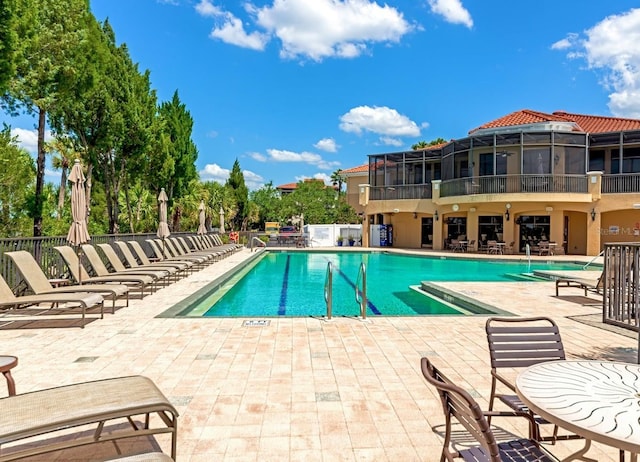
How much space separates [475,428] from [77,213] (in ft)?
28.3

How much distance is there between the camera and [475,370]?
4.52m

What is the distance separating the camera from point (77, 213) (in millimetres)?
8297

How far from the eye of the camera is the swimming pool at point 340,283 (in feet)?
30.9

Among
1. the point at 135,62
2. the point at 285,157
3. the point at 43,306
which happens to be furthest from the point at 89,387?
the point at 285,157

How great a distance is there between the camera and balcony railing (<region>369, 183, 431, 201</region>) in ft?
87.5

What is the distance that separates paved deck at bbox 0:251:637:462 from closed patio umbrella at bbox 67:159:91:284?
5.71ft

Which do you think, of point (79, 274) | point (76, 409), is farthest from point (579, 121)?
point (76, 409)

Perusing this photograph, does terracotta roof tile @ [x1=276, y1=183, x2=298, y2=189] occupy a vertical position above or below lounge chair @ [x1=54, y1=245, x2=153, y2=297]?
above

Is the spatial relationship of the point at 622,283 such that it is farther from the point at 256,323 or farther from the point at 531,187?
the point at 531,187

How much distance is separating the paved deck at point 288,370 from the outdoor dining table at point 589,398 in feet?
1.75

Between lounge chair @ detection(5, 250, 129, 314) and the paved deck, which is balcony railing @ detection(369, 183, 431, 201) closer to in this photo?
the paved deck

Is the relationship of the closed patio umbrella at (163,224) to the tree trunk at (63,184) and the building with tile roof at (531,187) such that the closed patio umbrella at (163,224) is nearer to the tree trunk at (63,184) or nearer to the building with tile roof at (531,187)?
the tree trunk at (63,184)

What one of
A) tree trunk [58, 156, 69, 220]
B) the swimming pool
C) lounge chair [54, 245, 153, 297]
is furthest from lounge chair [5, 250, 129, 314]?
tree trunk [58, 156, 69, 220]

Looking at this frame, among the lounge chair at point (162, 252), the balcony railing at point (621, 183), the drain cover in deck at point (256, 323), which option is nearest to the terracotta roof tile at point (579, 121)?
the balcony railing at point (621, 183)
